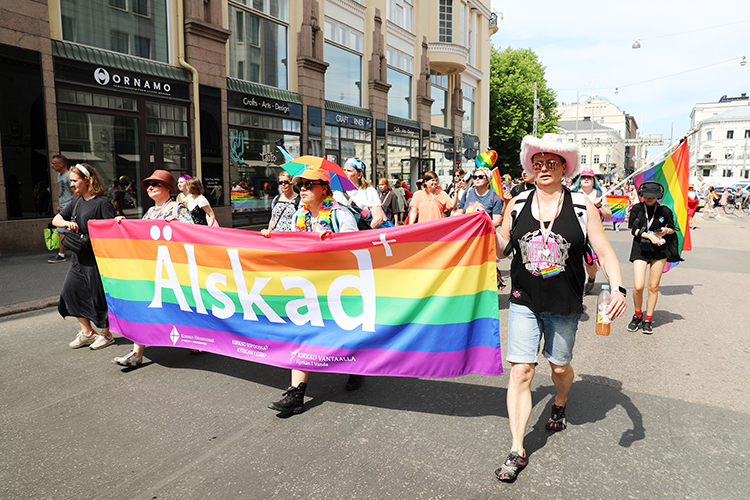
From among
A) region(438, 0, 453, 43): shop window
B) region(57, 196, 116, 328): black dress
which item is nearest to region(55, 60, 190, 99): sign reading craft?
region(57, 196, 116, 328): black dress

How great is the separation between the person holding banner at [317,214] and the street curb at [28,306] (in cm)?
472

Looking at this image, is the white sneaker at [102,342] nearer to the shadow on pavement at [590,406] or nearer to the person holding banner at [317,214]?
the person holding banner at [317,214]

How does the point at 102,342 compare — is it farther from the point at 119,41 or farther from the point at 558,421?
the point at 119,41

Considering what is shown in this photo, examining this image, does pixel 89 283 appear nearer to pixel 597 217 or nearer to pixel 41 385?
pixel 41 385

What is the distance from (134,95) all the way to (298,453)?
12.6 metres

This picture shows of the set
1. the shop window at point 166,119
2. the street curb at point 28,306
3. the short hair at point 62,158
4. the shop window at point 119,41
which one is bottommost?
the street curb at point 28,306

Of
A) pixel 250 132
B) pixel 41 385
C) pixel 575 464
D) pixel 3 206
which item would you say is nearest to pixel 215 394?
pixel 41 385

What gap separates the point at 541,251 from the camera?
3184mm

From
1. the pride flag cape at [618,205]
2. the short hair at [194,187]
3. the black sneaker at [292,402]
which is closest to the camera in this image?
the black sneaker at [292,402]

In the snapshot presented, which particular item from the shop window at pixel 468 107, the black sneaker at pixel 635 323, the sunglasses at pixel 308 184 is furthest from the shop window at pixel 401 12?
the sunglasses at pixel 308 184

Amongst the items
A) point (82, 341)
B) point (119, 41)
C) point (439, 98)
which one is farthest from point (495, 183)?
point (439, 98)

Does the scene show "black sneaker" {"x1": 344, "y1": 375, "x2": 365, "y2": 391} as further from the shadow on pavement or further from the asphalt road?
the shadow on pavement

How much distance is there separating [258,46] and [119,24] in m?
5.13

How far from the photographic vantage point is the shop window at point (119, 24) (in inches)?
484
